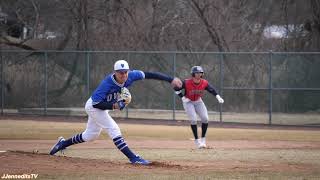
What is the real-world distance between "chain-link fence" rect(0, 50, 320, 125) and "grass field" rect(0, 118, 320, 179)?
259 cm

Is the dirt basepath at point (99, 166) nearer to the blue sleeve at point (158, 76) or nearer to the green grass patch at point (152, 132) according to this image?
the blue sleeve at point (158, 76)

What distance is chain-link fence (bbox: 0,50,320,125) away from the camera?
85.3ft

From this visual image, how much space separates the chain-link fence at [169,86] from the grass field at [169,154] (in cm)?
259

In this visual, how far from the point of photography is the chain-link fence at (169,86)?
26.0m

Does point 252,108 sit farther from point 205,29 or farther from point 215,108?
point 205,29

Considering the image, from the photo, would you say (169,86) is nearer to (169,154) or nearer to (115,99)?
(169,154)

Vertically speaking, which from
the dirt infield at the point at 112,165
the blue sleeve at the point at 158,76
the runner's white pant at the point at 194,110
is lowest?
the dirt infield at the point at 112,165

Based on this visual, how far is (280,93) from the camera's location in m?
26.1

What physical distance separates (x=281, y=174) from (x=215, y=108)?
16.3 metres

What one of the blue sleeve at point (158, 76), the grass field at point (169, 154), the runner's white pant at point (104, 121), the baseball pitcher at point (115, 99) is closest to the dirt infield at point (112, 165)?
the grass field at point (169, 154)

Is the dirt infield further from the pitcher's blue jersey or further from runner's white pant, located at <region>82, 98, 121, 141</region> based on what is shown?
the pitcher's blue jersey

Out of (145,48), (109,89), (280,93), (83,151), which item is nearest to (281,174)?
(109,89)

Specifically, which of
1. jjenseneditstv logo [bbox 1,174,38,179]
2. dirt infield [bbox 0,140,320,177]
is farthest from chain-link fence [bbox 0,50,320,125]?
jjenseneditstv logo [bbox 1,174,38,179]

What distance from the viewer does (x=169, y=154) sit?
1480cm
